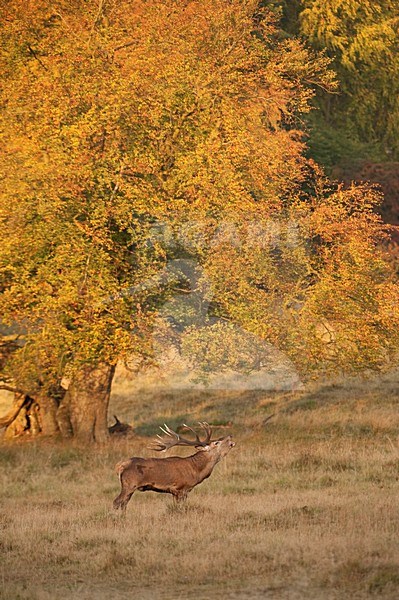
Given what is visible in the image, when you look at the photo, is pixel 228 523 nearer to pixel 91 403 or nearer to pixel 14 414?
pixel 91 403

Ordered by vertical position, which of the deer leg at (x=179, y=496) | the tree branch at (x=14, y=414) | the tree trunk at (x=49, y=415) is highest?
the deer leg at (x=179, y=496)

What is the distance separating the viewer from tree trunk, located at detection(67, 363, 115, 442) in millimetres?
26250

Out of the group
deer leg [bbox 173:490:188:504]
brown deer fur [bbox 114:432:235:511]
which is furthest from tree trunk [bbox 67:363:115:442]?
deer leg [bbox 173:490:188:504]

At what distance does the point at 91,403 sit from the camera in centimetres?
2652

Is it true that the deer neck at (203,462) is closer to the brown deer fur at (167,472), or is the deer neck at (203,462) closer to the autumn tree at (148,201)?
the brown deer fur at (167,472)

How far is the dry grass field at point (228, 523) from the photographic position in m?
11.8

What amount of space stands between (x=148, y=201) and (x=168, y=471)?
24.9 ft

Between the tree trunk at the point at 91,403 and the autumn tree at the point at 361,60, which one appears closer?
the tree trunk at the point at 91,403

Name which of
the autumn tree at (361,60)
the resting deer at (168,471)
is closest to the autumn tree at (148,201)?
the resting deer at (168,471)

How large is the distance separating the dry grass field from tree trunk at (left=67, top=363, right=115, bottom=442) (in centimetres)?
61

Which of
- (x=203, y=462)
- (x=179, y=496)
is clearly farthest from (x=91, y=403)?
(x=179, y=496)

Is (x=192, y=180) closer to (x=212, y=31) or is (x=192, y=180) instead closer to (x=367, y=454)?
(x=212, y=31)

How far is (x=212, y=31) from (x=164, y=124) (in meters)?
3.06

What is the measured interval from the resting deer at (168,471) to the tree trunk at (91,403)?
8.97 meters
